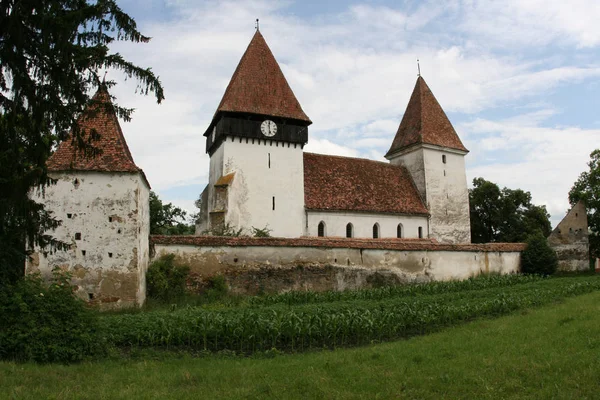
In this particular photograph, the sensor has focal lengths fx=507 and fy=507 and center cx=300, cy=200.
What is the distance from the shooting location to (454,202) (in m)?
33.1

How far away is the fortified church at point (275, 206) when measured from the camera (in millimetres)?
15500

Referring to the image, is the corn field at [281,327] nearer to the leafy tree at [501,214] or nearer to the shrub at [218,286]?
the shrub at [218,286]

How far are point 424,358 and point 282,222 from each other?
18938mm

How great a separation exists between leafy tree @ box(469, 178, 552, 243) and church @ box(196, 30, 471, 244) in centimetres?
1434

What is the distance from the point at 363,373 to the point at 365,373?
0.10 feet

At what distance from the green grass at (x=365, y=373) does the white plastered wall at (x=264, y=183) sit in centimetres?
1701

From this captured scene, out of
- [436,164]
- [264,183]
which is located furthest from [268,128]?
[436,164]

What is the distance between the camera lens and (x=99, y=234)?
1550 centimetres

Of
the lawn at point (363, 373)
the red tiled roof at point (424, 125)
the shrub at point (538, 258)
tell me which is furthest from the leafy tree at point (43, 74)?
the red tiled roof at point (424, 125)

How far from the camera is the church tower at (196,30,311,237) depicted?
26.4m

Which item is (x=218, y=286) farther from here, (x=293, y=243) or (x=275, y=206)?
(x=275, y=206)

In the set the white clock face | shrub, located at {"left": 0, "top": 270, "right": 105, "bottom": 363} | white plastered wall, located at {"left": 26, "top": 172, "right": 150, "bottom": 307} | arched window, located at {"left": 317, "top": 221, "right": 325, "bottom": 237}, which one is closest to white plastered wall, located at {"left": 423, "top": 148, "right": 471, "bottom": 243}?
arched window, located at {"left": 317, "top": 221, "right": 325, "bottom": 237}

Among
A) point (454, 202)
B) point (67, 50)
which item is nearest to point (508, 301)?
point (67, 50)

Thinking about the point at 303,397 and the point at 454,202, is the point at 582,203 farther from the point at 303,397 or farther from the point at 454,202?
the point at 303,397
